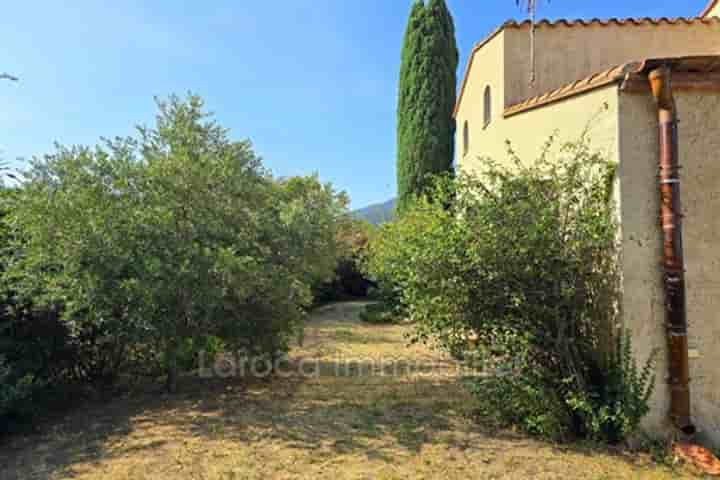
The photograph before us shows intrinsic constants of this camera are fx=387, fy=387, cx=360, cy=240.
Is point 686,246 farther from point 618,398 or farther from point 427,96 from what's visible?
point 427,96

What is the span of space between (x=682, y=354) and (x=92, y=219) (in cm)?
803

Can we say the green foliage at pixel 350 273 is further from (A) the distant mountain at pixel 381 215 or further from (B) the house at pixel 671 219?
(B) the house at pixel 671 219

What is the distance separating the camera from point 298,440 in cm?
536

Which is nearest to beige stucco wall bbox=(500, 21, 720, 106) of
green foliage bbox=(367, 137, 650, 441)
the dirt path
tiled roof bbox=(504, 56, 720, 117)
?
tiled roof bbox=(504, 56, 720, 117)

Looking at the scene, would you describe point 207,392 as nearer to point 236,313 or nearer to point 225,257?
point 236,313

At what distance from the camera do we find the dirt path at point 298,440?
452 cm

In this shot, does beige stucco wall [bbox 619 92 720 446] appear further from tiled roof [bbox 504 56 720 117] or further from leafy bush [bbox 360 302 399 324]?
leafy bush [bbox 360 302 399 324]

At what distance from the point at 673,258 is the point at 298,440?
5370 mm

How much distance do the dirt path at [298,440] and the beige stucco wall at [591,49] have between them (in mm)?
6918

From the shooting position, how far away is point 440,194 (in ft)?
19.2

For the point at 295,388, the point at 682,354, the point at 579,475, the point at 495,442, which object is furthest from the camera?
the point at 295,388

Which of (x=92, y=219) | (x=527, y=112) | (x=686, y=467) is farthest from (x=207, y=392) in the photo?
(x=527, y=112)

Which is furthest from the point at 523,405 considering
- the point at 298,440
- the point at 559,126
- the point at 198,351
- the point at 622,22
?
the point at 622,22

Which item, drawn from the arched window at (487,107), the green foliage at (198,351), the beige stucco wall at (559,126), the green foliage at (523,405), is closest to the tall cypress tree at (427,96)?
the arched window at (487,107)
